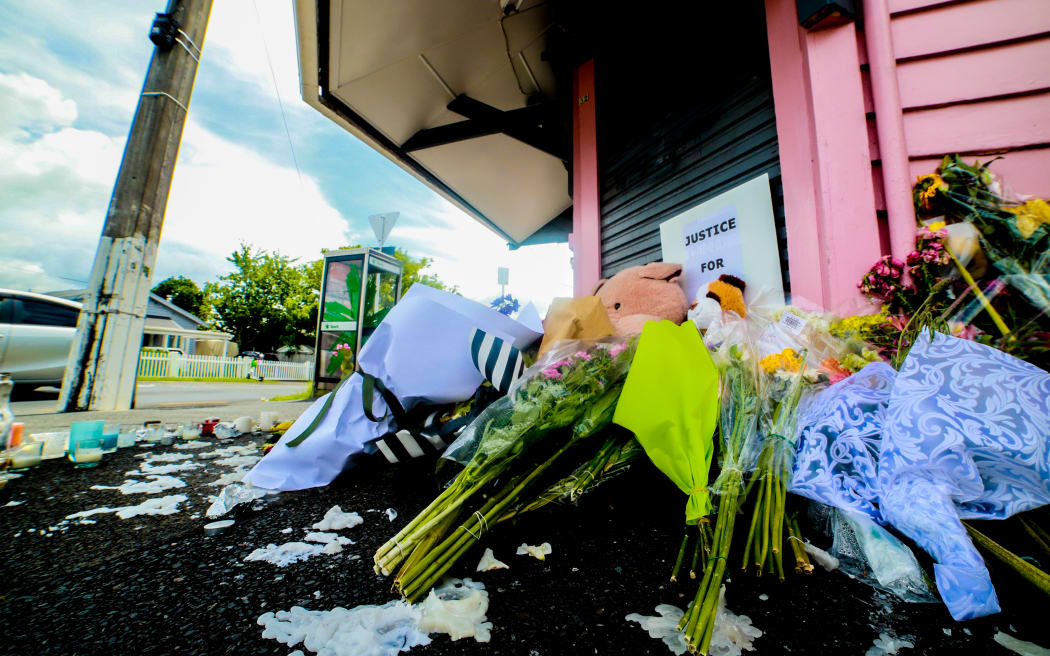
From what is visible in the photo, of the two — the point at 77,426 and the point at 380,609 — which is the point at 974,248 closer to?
the point at 380,609

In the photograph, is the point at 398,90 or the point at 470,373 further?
the point at 398,90

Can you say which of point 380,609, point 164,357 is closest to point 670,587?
point 380,609

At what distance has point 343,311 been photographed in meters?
6.03

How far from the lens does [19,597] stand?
85 cm

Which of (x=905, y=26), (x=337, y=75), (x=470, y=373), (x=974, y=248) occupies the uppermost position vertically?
(x=337, y=75)

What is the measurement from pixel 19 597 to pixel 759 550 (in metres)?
1.70

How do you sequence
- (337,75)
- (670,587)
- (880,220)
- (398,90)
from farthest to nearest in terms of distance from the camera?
(398,90), (337,75), (880,220), (670,587)

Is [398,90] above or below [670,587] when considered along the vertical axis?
above

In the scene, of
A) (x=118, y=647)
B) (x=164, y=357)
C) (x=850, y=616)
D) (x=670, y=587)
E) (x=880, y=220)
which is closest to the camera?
(x=118, y=647)

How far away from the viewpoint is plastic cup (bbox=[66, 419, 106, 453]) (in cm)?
199

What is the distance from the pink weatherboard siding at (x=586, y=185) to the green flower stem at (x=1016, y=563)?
3.42 meters

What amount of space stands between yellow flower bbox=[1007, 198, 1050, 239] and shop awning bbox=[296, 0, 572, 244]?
12.5 feet

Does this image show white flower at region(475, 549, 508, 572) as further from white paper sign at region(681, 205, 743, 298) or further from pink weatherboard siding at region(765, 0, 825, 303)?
white paper sign at region(681, 205, 743, 298)

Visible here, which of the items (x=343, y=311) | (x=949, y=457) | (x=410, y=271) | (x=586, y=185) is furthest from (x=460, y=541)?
(x=410, y=271)
